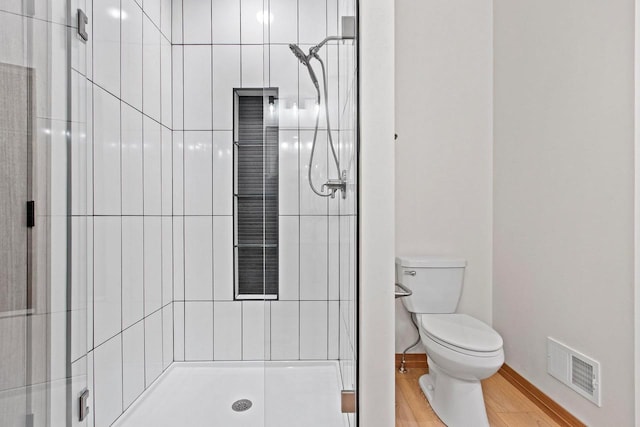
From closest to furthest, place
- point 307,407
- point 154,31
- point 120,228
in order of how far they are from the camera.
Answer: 1. point 307,407
2. point 120,228
3. point 154,31

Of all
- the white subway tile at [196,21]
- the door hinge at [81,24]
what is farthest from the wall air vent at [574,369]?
the white subway tile at [196,21]

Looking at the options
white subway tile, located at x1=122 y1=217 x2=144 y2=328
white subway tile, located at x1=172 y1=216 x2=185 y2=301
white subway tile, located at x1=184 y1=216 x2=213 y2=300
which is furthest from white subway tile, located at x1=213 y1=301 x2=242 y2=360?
white subway tile, located at x1=122 y1=217 x2=144 y2=328

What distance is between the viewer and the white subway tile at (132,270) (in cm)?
155

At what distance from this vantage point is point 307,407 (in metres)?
1.14

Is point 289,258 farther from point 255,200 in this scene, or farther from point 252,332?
point 252,332

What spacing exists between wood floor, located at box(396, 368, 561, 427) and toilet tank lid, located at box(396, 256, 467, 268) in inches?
26.9

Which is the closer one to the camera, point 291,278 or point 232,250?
point 291,278

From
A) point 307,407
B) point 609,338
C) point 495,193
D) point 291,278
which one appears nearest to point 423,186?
point 495,193

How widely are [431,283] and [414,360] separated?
1.85 ft

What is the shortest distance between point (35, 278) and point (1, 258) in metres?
0.10

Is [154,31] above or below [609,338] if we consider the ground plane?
above

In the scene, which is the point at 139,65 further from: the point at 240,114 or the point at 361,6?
the point at 361,6

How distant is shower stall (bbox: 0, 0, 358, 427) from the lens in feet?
2.74

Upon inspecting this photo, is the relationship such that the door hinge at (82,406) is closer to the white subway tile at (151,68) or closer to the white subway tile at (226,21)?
the white subway tile at (151,68)
